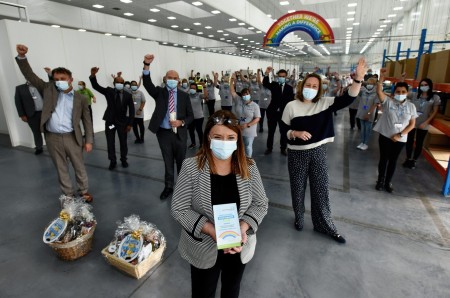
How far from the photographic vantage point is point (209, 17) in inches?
434

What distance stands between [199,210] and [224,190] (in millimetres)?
178

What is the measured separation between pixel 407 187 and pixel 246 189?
383 cm

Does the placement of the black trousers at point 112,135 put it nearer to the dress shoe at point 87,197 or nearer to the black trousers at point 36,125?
the dress shoe at point 87,197

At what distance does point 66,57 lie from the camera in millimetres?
7359

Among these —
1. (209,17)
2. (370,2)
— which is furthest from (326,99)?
(370,2)

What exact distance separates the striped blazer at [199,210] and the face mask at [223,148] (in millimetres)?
93

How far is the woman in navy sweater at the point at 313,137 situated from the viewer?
2.48m

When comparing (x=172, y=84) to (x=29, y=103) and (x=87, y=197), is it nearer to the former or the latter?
(x=87, y=197)

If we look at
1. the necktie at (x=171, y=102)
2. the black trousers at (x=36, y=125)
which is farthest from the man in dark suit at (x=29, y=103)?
the necktie at (x=171, y=102)

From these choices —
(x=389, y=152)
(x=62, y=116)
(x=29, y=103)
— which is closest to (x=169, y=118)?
(x=62, y=116)

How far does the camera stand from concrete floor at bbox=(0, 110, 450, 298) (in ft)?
7.22

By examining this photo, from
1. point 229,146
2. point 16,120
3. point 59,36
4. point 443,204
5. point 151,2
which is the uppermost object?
point 151,2

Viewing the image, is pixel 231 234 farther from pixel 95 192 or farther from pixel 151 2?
pixel 151 2

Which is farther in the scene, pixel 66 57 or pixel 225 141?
pixel 66 57
